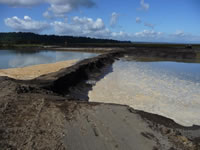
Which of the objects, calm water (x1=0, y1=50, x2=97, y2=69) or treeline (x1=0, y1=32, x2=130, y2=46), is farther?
treeline (x1=0, y1=32, x2=130, y2=46)

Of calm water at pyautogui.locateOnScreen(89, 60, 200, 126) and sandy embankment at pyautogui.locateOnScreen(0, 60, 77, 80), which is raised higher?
calm water at pyautogui.locateOnScreen(89, 60, 200, 126)

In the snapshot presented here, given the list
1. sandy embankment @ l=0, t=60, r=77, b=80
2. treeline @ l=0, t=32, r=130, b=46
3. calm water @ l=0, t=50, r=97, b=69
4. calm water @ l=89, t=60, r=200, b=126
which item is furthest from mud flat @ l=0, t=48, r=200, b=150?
treeline @ l=0, t=32, r=130, b=46

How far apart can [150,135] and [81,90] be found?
7.45 meters

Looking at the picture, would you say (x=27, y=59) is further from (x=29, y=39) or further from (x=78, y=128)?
(x=29, y=39)

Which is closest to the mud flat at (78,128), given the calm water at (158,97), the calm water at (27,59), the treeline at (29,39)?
the calm water at (158,97)

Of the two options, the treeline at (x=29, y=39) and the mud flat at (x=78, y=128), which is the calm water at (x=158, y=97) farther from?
the treeline at (x=29, y=39)

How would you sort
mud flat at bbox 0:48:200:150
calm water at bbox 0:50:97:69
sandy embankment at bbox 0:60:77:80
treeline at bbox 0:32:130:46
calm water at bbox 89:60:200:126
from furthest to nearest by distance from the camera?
treeline at bbox 0:32:130:46 < calm water at bbox 0:50:97:69 < sandy embankment at bbox 0:60:77:80 < calm water at bbox 89:60:200:126 < mud flat at bbox 0:48:200:150

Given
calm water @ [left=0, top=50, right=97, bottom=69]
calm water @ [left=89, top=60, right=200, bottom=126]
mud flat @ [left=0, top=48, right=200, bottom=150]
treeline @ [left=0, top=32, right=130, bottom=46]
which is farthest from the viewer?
treeline @ [left=0, top=32, right=130, bottom=46]

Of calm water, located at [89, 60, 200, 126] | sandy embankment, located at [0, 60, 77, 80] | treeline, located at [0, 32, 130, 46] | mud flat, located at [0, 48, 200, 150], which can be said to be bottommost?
treeline, located at [0, 32, 130, 46]

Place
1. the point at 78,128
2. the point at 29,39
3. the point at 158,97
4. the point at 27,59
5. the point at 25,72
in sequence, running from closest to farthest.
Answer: the point at 78,128, the point at 158,97, the point at 25,72, the point at 27,59, the point at 29,39

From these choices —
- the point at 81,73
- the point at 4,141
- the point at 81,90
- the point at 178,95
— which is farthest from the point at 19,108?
the point at 81,73

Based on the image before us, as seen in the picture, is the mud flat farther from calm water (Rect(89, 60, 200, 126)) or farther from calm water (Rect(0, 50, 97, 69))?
A: calm water (Rect(0, 50, 97, 69))

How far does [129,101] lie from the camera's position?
9344mm

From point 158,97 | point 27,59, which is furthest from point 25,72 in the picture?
point 27,59
